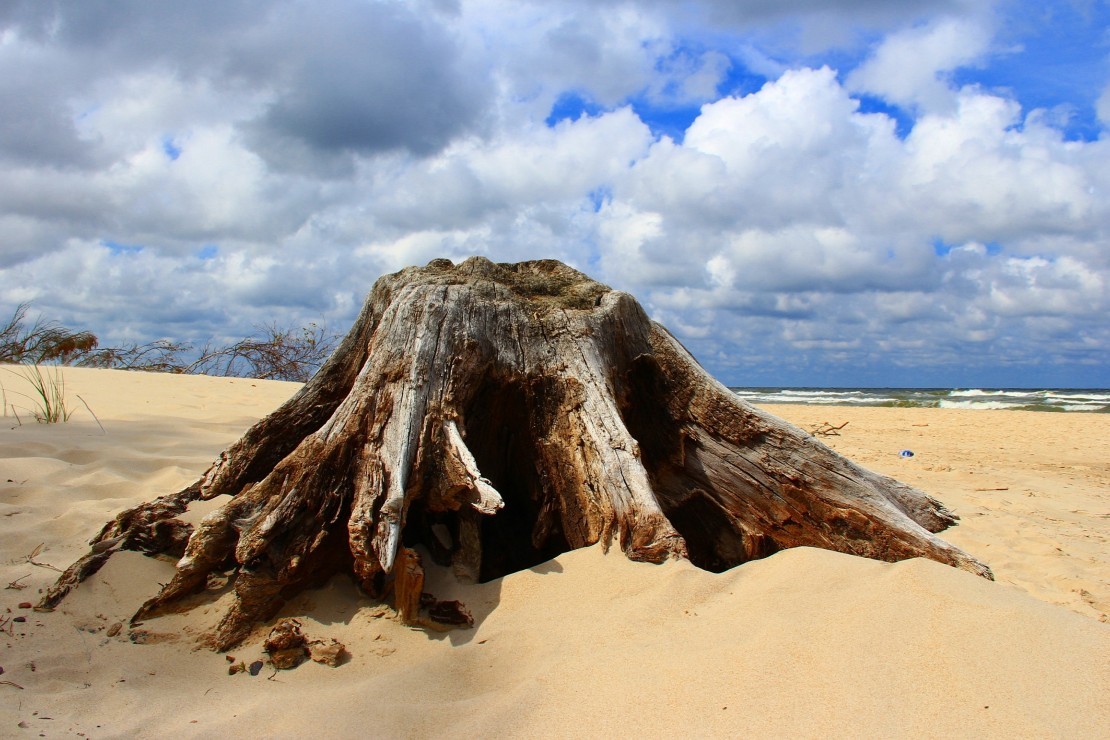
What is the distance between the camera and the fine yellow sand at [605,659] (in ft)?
6.56

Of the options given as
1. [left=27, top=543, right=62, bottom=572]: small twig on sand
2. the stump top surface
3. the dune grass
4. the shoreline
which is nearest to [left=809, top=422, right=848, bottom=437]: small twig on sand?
the shoreline

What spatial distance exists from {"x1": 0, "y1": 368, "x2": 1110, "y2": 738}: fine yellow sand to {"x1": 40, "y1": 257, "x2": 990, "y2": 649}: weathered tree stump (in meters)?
0.19

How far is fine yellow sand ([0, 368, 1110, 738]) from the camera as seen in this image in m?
2.00

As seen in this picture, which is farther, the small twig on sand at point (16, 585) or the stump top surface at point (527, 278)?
the stump top surface at point (527, 278)

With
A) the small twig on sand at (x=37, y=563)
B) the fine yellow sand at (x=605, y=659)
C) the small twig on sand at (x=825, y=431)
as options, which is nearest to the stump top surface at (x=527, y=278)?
the fine yellow sand at (x=605, y=659)

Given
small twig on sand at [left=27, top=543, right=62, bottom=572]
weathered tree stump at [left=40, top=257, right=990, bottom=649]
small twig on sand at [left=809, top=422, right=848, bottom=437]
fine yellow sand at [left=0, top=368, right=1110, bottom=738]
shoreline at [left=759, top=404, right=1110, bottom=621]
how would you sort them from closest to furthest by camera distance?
fine yellow sand at [left=0, top=368, right=1110, bottom=738] → weathered tree stump at [left=40, top=257, right=990, bottom=649] → small twig on sand at [left=27, top=543, right=62, bottom=572] → shoreline at [left=759, top=404, right=1110, bottom=621] → small twig on sand at [left=809, top=422, right=848, bottom=437]

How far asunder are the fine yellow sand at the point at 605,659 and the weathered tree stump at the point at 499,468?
0.62 feet

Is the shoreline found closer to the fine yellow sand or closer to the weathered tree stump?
the fine yellow sand

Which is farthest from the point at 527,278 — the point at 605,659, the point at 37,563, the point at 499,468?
the point at 37,563

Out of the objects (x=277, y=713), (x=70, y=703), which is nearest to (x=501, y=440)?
(x=277, y=713)

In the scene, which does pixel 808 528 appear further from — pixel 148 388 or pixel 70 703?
pixel 148 388

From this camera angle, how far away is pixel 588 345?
4.09m

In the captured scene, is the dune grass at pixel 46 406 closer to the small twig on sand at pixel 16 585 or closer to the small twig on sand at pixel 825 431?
the small twig on sand at pixel 16 585

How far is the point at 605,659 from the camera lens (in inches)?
94.1
